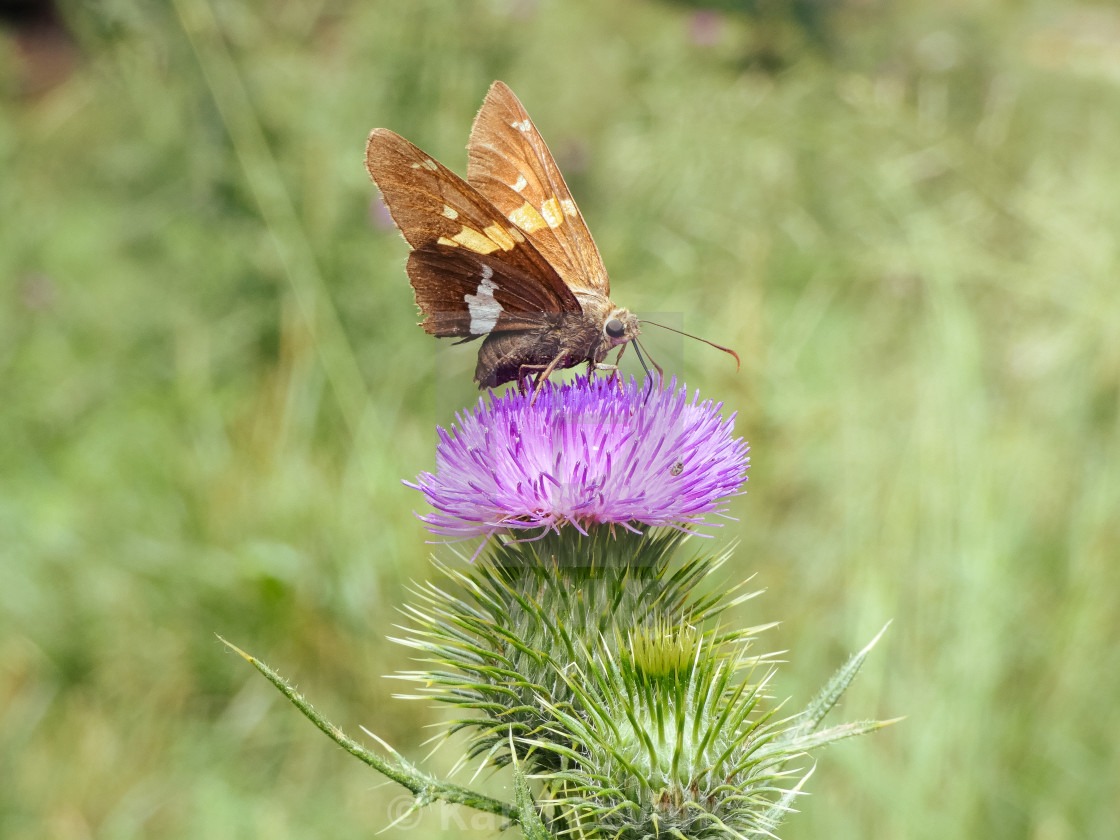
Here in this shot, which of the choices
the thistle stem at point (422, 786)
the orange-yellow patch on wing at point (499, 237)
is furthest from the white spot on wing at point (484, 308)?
the thistle stem at point (422, 786)

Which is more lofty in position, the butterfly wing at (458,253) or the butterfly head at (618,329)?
the butterfly wing at (458,253)

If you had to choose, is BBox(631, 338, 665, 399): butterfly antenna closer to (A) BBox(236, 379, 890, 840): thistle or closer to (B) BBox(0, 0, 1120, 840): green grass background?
(A) BBox(236, 379, 890, 840): thistle

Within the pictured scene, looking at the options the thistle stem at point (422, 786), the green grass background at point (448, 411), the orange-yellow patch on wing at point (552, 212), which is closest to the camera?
the thistle stem at point (422, 786)

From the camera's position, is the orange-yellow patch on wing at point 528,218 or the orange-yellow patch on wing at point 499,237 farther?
the orange-yellow patch on wing at point 528,218

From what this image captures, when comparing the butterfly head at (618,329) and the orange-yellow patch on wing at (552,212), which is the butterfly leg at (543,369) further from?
the orange-yellow patch on wing at (552,212)

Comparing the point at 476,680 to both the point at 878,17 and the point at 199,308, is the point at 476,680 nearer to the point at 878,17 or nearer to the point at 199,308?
the point at 199,308

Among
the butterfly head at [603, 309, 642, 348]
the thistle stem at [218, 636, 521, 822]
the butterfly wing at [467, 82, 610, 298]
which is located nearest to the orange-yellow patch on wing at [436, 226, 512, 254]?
the butterfly wing at [467, 82, 610, 298]

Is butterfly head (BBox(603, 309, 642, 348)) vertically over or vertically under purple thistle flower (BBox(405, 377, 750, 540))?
over

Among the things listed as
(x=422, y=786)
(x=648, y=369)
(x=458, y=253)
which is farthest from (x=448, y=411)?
(x=422, y=786)
